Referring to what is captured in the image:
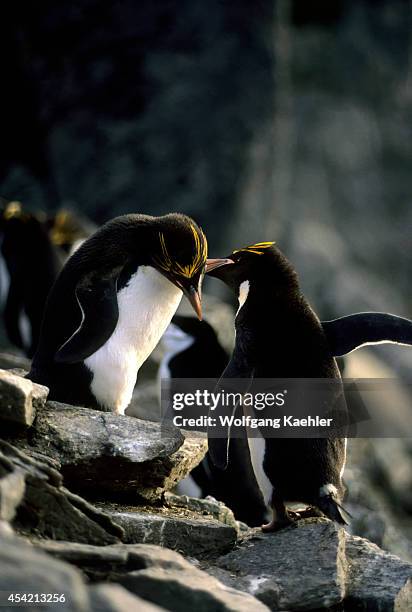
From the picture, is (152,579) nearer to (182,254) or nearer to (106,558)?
(106,558)

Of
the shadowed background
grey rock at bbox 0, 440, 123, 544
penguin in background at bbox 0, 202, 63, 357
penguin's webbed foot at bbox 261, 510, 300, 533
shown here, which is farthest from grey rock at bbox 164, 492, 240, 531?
the shadowed background

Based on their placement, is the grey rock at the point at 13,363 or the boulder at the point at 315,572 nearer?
the boulder at the point at 315,572

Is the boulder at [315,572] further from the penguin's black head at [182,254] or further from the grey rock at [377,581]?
the penguin's black head at [182,254]

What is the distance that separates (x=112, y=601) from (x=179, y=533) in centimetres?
113

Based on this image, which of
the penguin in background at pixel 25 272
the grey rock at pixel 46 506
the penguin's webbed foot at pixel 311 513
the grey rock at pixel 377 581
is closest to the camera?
the grey rock at pixel 46 506

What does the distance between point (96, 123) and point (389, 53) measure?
492 cm

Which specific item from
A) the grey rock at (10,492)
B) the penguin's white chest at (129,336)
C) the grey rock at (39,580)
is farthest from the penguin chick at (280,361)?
the grey rock at (39,580)

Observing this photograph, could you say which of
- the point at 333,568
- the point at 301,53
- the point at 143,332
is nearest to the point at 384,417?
the point at 143,332

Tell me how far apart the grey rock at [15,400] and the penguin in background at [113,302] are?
2.04ft

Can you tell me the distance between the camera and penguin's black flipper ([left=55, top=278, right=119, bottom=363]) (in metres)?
3.24

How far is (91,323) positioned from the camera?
127 inches

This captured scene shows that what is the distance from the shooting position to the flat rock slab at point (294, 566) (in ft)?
8.26

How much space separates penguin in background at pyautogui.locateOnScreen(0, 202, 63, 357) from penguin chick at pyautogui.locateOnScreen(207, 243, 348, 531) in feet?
8.89

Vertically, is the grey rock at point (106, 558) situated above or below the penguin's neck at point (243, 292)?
below
